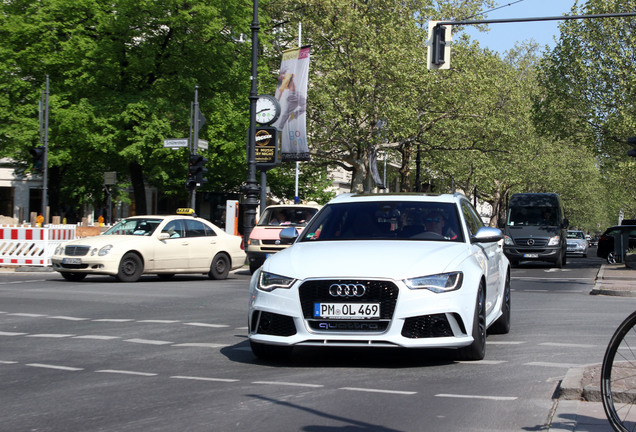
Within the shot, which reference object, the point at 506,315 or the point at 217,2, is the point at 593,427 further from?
the point at 217,2

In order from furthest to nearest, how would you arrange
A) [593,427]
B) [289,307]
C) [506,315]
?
[506,315] < [289,307] < [593,427]

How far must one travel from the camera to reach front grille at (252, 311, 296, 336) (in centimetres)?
803

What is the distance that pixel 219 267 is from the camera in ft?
74.7

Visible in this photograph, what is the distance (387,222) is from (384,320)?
1621 millimetres

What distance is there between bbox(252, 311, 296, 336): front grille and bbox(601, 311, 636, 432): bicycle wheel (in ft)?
11.3

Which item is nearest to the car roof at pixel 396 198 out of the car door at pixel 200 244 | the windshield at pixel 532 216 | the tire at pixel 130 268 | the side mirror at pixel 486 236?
the side mirror at pixel 486 236

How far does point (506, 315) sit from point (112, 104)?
91.0ft

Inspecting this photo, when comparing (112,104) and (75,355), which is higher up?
(112,104)

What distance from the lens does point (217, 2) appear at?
3681 cm

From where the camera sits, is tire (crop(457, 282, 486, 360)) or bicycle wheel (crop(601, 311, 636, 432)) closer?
bicycle wheel (crop(601, 311, 636, 432))

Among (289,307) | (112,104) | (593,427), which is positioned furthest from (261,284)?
(112,104)

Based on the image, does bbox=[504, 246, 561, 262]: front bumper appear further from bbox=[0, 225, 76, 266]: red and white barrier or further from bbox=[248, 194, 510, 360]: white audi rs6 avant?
bbox=[248, 194, 510, 360]: white audi rs6 avant

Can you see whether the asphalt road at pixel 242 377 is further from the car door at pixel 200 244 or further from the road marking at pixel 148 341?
the car door at pixel 200 244

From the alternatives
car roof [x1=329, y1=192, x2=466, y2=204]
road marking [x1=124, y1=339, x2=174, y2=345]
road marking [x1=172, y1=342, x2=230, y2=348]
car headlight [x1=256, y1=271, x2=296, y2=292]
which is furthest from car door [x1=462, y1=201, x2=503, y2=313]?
road marking [x1=124, y1=339, x2=174, y2=345]
